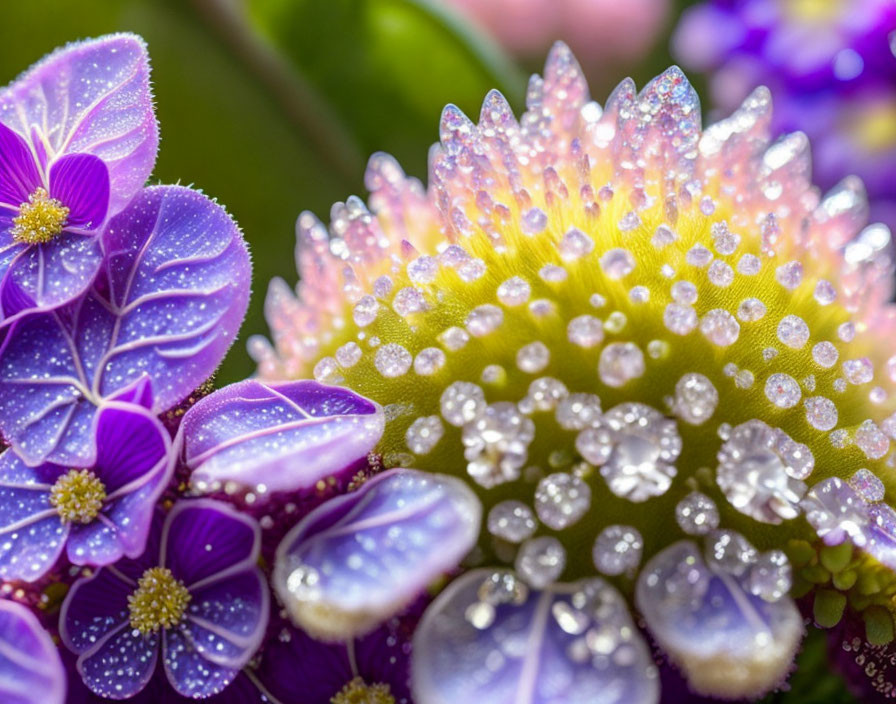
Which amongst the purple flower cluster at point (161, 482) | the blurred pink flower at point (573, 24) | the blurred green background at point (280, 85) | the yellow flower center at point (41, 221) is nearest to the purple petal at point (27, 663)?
the purple flower cluster at point (161, 482)

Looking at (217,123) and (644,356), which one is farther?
(217,123)

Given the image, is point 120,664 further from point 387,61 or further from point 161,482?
point 387,61

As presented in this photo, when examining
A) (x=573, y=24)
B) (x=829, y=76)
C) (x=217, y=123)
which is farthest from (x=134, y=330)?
(x=573, y=24)

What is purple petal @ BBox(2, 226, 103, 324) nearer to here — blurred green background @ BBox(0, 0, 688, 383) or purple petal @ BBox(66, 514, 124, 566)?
purple petal @ BBox(66, 514, 124, 566)

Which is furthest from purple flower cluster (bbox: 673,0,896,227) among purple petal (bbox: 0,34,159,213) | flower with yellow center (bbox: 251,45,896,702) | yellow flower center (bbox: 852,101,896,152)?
purple petal (bbox: 0,34,159,213)

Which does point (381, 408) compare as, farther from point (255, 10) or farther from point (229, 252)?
point (255, 10)

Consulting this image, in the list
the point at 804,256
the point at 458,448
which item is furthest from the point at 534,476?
the point at 804,256
